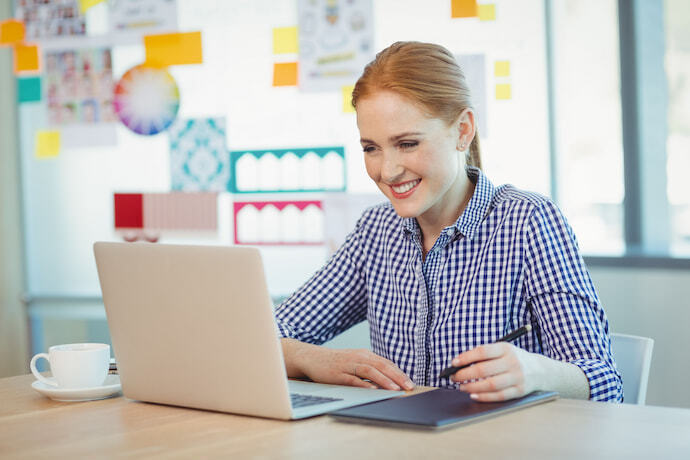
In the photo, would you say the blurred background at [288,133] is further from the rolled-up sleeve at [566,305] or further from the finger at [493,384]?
the finger at [493,384]

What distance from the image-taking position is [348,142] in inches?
114

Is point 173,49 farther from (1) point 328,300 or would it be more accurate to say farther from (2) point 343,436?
(2) point 343,436

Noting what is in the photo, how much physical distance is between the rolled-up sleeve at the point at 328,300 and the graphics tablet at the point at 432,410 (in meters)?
0.55

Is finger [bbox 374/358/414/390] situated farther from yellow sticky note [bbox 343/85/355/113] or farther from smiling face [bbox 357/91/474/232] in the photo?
yellow sticky note [bbox 343/85/355/113]

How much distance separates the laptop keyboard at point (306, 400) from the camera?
46.7 inches

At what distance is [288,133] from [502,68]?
0.75 meters

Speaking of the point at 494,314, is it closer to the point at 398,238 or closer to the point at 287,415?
the point at 398,238

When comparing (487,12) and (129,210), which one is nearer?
(487,12)

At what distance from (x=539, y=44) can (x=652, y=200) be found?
0.54 metres

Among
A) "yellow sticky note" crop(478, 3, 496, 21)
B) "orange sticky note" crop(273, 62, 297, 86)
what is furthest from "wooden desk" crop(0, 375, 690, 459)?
"orange sticky note" crop(273, 62, 297, 86)

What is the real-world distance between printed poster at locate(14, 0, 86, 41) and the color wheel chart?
0.94ft

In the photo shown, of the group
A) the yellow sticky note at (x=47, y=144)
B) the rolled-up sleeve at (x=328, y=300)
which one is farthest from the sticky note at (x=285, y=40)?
the rolled-up sleeve at (x=328, y=300)

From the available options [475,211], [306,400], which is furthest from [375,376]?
[475,211]

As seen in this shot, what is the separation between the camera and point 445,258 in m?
1.58
